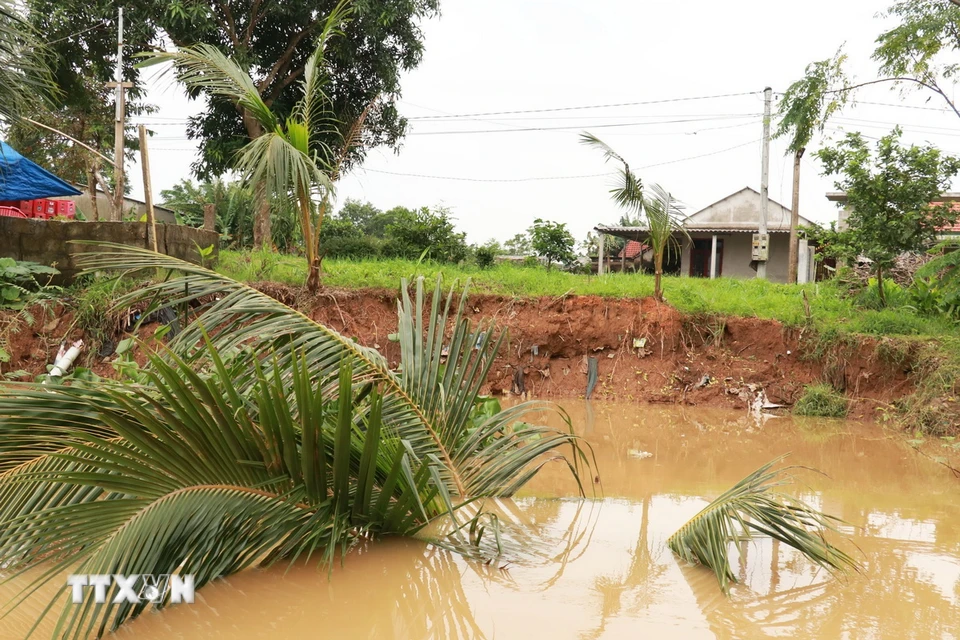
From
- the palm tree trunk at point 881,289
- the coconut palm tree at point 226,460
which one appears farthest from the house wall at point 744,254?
the coconut palm tree at point 226,460

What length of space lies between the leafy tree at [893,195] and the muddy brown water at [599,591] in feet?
21.1

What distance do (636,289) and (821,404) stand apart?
3.18m

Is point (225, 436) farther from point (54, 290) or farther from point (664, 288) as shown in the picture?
point (664, 288)

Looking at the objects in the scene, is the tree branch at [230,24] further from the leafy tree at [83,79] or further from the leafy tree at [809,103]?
the leafy tree at [809,103]

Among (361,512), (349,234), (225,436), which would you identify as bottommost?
(361,512)

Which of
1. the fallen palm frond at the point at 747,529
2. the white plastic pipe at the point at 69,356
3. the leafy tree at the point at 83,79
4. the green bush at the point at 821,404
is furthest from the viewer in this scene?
the leafy tree at the point at 83,79

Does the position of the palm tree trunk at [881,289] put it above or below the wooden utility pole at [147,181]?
below

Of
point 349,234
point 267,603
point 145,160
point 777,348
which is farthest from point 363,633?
point 349,234

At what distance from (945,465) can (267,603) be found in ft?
21.3

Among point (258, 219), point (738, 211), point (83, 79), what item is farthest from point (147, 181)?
point (738, 211)

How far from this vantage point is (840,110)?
11.3 m

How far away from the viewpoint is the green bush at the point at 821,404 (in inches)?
382

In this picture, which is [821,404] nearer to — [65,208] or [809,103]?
[809,103]

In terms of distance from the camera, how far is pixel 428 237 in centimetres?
1478
